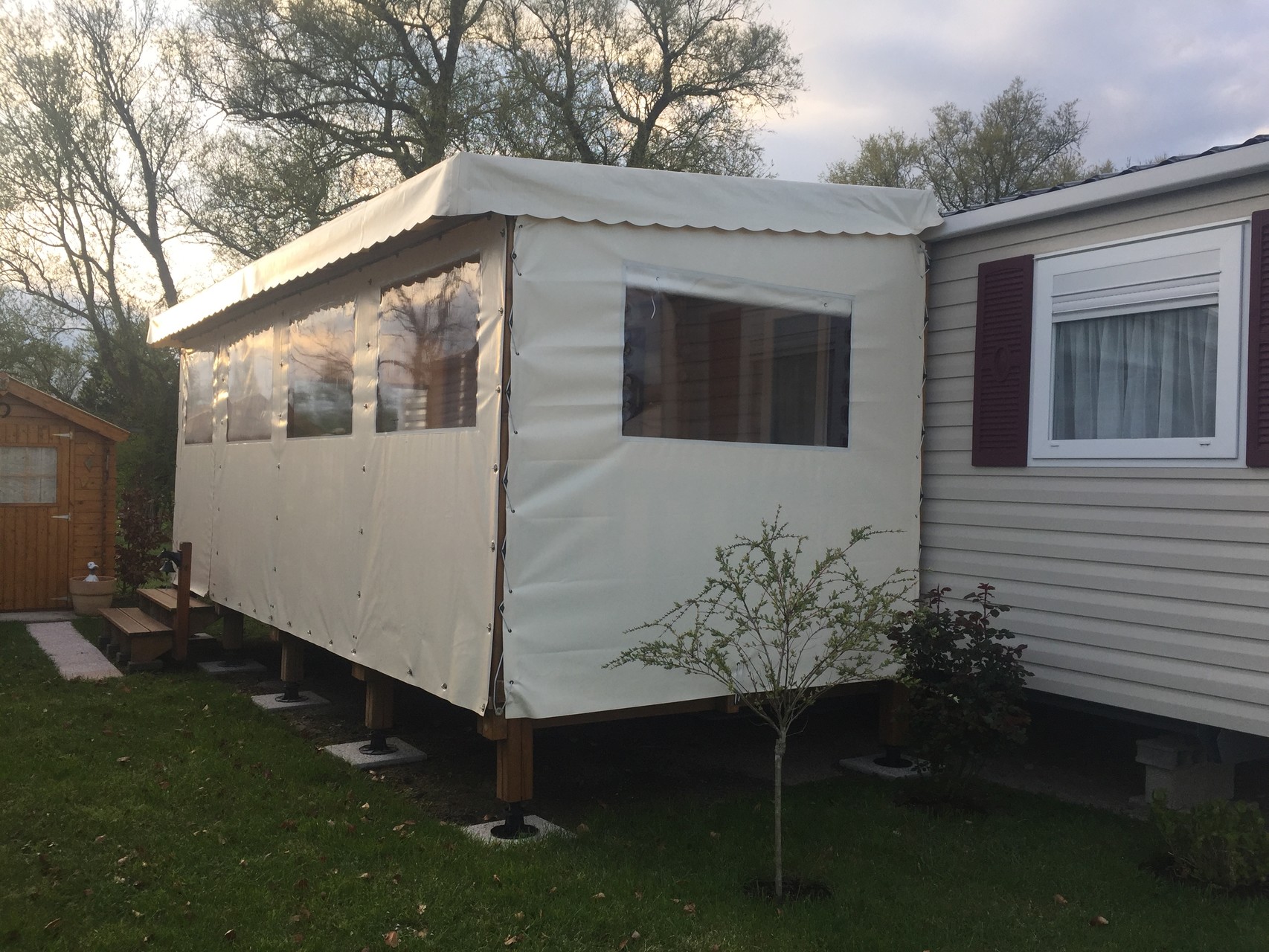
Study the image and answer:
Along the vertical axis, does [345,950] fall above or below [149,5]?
below

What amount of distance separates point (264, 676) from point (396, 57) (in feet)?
39.4

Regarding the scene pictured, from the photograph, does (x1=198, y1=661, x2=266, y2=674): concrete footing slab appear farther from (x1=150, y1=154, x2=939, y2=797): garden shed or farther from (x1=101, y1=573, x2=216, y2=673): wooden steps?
(x1=150, y1=154, x2=939, y2=797): garden shed

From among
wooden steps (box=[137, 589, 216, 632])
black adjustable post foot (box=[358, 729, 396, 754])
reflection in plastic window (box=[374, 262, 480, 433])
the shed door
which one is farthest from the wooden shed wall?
reflection in plastic window (box=[374, 262, 480, 433])

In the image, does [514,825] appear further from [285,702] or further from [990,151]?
[990,151]

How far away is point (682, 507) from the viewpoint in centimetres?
497

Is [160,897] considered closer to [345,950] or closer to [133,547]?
[345,950]

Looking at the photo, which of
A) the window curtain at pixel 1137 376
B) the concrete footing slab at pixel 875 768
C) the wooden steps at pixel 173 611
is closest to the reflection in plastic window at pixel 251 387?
the wooden steps at pixel 173 611

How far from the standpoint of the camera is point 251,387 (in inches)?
315

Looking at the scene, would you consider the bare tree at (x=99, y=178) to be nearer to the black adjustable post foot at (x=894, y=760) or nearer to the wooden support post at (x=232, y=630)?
the wooden support post at (x=232, y=630)

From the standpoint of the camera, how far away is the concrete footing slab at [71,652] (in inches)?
322

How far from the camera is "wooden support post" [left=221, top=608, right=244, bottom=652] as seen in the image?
8852 millimetres

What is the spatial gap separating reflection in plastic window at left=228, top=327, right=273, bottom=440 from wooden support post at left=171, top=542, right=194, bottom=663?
3.45 feet

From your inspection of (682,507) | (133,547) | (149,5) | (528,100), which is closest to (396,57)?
(528,100)

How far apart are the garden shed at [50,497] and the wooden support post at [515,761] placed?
9.26m
